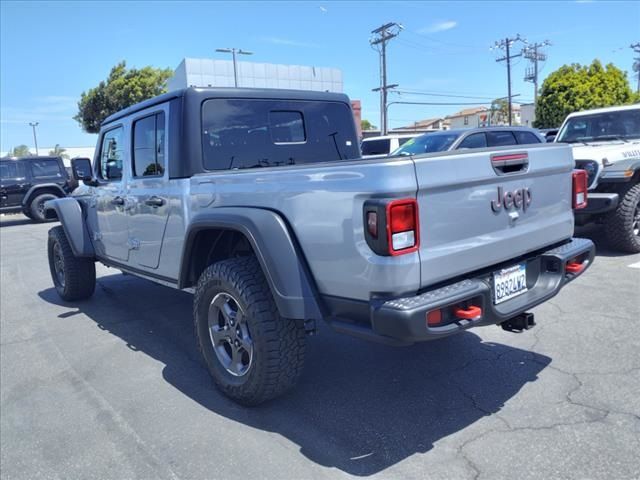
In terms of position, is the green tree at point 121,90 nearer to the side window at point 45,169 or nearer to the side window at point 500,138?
the side window at point 45,169

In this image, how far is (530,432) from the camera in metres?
2.82

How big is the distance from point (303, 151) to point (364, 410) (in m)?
2.19

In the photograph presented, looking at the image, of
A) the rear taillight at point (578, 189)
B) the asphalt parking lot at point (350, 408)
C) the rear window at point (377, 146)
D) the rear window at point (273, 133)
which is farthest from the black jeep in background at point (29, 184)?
the rear taillight at point (578, 189)

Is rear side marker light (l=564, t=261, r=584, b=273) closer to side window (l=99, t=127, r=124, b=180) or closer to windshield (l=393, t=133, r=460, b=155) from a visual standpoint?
side window (l=99, t=127, r=124, b=180)

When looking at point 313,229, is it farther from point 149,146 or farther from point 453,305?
point 149,146

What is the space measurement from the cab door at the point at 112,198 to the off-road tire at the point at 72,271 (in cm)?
59

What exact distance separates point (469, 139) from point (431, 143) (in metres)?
0.70

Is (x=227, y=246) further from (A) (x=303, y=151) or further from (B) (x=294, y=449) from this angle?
(B) (x=294, y=449)

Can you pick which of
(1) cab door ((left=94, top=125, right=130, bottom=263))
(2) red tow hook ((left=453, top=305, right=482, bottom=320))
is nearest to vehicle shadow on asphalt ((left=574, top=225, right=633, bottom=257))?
(2) red tow hook ((left=453, top=305, right=482, bottom=320))

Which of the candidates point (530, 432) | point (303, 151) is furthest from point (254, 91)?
point (530, 432)

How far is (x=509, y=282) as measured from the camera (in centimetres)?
296

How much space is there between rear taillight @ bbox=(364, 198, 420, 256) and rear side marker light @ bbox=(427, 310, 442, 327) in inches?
12.2

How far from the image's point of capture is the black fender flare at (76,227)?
5.52m

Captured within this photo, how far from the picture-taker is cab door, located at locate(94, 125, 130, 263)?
4.70 meters
